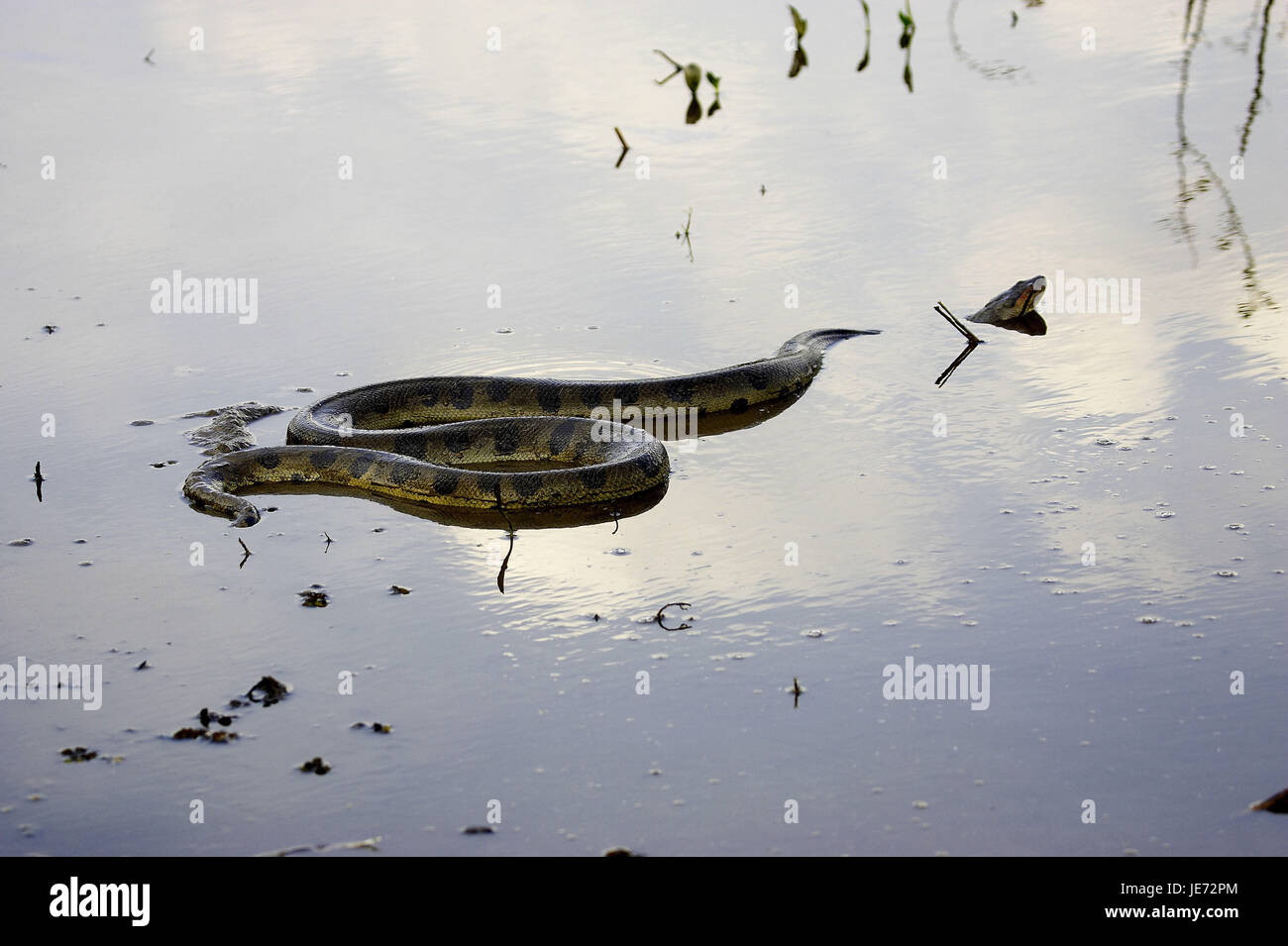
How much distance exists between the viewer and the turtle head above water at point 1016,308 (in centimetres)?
1057

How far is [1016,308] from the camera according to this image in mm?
10641

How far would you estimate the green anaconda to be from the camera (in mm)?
8242

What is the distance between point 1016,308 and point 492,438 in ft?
13.5

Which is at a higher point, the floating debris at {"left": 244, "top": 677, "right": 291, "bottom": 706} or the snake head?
the snake head

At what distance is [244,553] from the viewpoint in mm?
7574

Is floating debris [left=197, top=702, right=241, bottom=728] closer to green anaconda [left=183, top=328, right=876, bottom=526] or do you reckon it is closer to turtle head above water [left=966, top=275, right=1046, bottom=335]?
green anaconda [left=183, top=328, right=876, bottom=526]

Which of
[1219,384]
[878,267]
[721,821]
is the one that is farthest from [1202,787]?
[878,267]

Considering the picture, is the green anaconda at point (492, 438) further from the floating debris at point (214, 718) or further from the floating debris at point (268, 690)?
the floating debris at point (214, 718)

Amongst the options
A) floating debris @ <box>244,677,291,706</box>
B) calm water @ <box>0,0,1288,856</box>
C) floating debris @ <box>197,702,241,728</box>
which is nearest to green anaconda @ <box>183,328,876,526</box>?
calm water @ <box>0,0,1288,856</box>

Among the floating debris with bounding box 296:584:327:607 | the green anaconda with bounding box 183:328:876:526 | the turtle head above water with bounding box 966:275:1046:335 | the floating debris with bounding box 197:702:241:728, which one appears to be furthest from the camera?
the turtle head above water with bounding box 966:275:1046:335

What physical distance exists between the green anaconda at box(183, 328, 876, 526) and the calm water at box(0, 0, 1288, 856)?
0.28 metres

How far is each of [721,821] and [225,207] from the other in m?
10.5

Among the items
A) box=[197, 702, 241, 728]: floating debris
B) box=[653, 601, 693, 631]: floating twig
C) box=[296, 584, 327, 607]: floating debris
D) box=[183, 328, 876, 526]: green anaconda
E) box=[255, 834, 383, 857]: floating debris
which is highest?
box=[183, 328, 876, 526]: green anaconda
